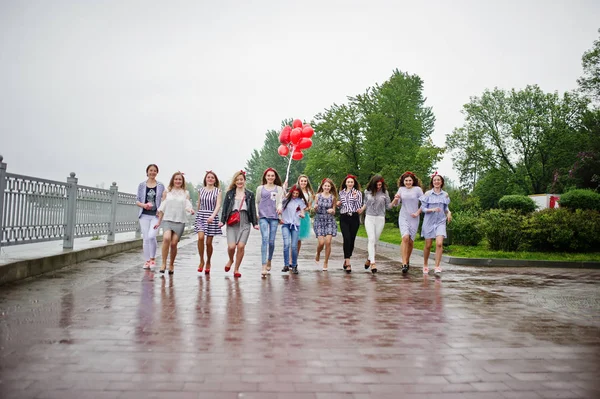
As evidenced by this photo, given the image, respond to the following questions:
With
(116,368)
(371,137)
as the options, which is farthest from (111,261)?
(371,137)

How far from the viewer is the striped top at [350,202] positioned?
11148mm

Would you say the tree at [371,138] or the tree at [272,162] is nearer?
the tree at [371,138]

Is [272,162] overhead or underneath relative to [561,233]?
overhead

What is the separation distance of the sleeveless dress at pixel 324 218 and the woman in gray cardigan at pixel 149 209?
3.22m

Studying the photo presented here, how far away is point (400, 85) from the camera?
43.6 meters

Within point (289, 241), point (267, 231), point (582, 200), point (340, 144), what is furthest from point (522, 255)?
point (340, 144)

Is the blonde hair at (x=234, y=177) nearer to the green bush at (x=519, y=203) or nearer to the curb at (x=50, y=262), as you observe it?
the curb at (x=50, y=262)

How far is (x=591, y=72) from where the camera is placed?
1711 inches

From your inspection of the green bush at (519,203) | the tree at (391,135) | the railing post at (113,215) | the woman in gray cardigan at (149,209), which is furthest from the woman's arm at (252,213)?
the tree at (391,135)

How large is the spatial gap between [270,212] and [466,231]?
807cm

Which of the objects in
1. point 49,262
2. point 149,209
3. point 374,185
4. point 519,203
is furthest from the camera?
point 519,203

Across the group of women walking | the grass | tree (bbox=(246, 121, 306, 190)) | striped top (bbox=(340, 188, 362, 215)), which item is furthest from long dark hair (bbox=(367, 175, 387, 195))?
tree (bbox=(246, 121, 306, 190))

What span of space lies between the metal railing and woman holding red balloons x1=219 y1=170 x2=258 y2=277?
314 cm

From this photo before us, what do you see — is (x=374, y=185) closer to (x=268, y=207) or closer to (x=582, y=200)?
(x=268, y=207)
